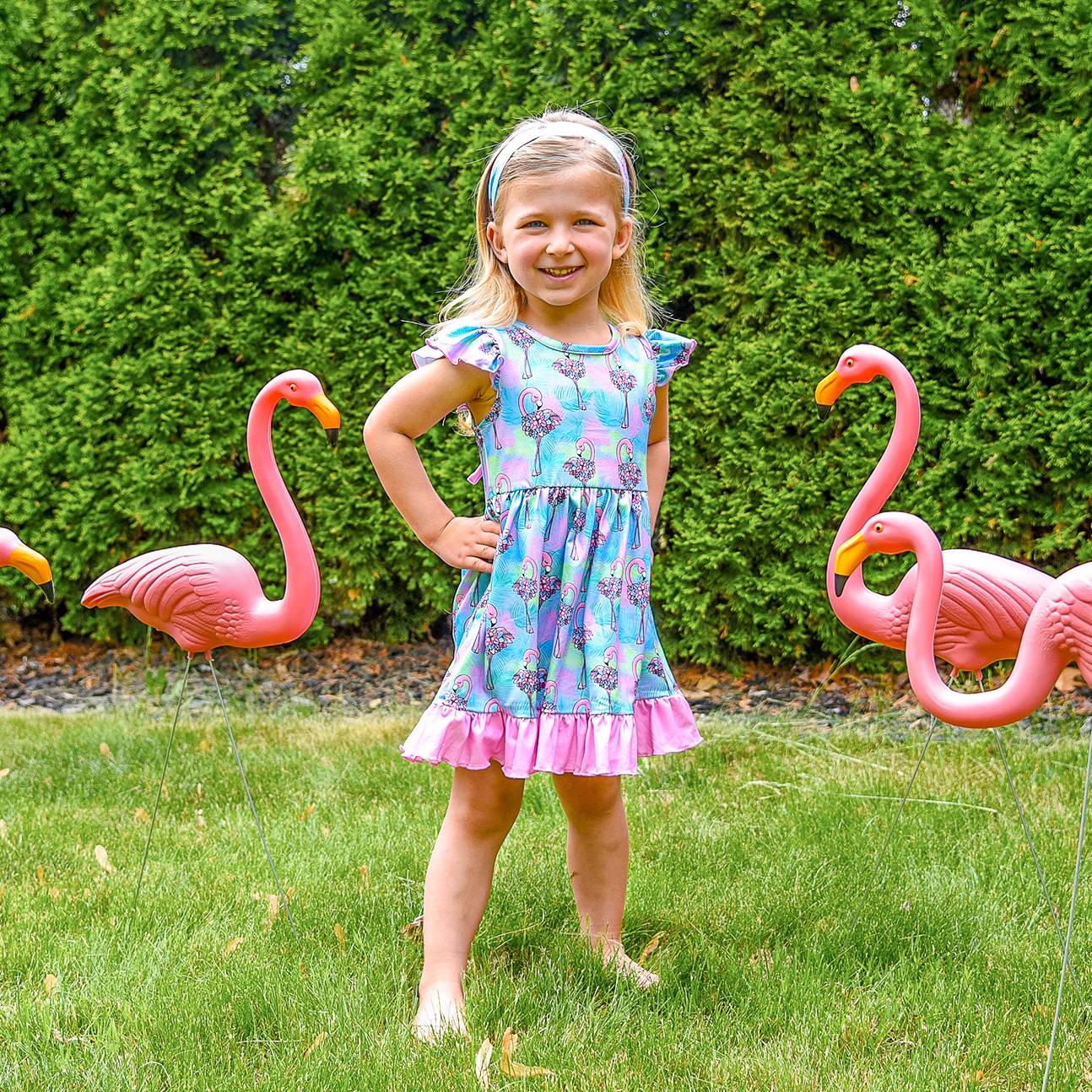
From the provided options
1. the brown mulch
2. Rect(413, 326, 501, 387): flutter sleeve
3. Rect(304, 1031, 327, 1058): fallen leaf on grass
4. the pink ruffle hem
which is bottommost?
the brown mulch

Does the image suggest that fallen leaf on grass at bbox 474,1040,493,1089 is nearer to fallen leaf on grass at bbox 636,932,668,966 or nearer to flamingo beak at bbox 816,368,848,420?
fallen leaf on grass at bbox 636,932,668,966

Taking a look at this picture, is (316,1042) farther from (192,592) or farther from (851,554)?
(851,554)

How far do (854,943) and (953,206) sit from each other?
10.0 feet

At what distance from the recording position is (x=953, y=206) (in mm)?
4586

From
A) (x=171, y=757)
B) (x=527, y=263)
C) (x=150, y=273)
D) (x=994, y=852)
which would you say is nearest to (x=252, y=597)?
(x=527, y=263)

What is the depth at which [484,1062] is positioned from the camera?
2100 mm

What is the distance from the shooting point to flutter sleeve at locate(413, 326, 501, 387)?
91.8 inches

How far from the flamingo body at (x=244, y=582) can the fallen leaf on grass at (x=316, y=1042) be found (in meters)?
0.84

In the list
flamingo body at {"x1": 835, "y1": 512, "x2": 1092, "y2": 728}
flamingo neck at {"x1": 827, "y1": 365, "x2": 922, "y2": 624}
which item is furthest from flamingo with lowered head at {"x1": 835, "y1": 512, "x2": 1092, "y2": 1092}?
flamingo neck at {"x1": 827, "y1": 365, "x2": 922, "y2": 624}

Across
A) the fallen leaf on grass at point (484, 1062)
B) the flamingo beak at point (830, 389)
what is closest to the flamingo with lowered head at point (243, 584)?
the fallen leaf on grass at point (484, 1062)

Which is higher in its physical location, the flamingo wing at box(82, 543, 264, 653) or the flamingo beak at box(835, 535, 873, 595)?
the flamingo beak at box(835, 535, 873, 595)

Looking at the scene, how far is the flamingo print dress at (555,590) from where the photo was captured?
2305 millimetres

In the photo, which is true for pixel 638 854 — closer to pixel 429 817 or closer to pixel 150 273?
pixel 429 817

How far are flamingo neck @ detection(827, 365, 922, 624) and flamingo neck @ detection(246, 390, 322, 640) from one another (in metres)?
1.14
